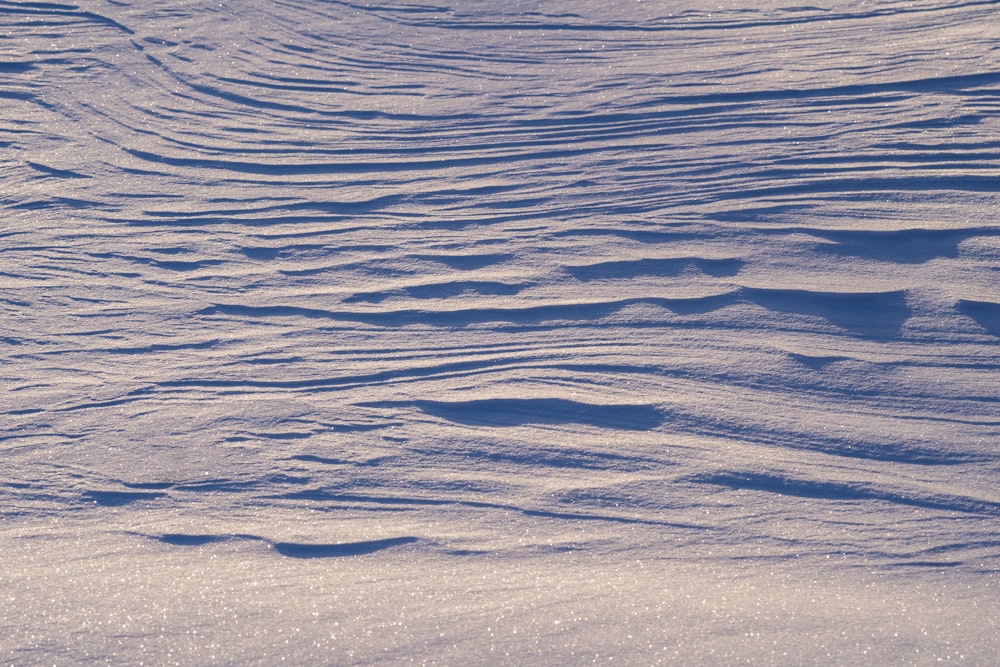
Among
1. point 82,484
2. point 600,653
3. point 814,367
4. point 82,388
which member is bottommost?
point 600,653

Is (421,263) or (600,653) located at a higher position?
(421,263)

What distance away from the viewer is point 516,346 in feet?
10.9

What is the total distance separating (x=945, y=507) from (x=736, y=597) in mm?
784

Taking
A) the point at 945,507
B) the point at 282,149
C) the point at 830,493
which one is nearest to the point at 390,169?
the point at 282,149

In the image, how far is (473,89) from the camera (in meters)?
4.50

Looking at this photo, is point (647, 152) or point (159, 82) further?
point (159, 82)

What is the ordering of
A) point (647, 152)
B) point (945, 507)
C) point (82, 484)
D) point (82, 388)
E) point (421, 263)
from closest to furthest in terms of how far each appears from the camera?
1. point (945, 507)
2. point (82, 484)
3. point (82, 388)
4. point (421, 263)
5. point (647, 152)

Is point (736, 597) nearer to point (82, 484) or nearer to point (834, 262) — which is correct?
point (834, 262)

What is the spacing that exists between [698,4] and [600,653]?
3871mm

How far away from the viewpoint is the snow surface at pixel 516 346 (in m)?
2.64

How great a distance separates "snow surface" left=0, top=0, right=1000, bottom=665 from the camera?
2639 mm

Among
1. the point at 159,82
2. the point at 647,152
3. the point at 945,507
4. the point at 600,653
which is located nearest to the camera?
the point at 600,653

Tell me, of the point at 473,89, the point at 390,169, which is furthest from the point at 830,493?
the point at 473,89

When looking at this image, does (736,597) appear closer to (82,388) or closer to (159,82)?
(82,388)
